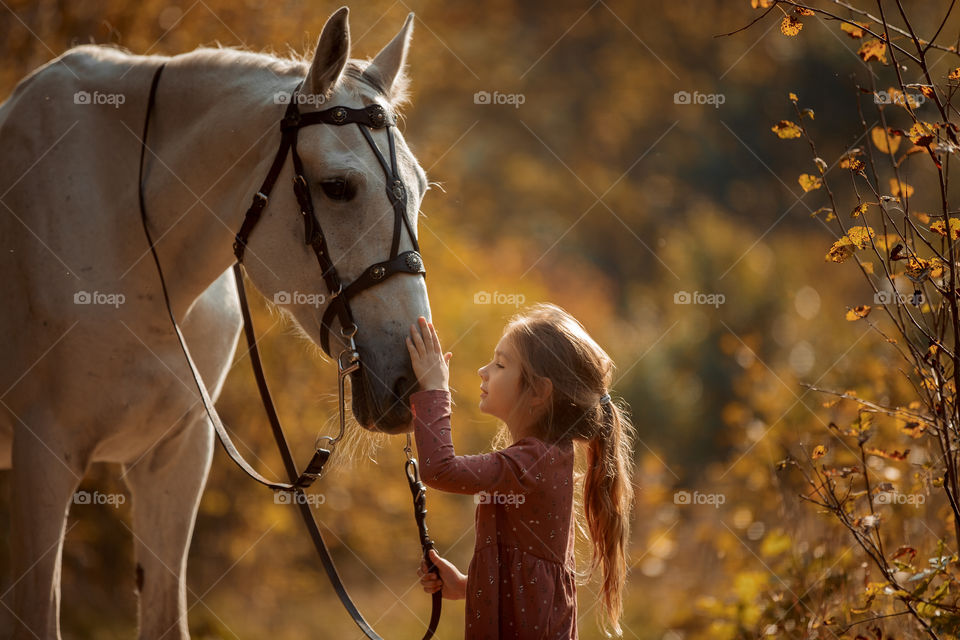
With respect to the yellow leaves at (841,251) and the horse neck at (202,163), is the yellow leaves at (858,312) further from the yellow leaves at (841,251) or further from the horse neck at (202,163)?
the horse neck at (202,163)

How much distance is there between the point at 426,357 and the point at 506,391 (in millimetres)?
253

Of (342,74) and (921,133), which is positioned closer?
(921,133)

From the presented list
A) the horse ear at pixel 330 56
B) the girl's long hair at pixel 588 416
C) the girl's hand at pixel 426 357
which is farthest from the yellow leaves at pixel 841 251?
the horse ear at pixel 330 56

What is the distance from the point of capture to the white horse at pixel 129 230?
7.60ft

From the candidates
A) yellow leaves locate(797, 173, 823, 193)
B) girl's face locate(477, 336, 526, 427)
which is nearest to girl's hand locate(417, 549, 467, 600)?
girl's face locate(477, 336, 526, 427)

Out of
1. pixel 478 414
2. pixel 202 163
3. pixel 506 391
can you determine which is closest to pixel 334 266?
pixel 506 391

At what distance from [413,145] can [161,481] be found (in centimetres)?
379

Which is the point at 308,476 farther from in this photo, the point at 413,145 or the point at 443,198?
the point at 443,198

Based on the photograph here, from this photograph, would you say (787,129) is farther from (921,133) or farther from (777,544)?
(777,544)

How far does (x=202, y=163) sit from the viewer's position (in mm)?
2564

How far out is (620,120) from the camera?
818 inches

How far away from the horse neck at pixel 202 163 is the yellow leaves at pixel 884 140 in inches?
64.0

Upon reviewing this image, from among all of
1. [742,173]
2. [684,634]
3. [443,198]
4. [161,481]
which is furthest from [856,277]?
[161,481]

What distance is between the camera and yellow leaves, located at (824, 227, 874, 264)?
7.00 feet
